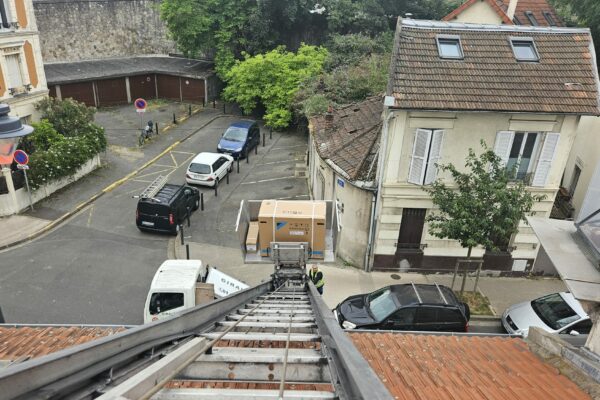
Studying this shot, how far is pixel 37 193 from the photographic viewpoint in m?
18.0

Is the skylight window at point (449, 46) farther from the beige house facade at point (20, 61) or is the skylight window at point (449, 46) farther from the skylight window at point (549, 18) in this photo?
the beige house facade at point (20, 61)

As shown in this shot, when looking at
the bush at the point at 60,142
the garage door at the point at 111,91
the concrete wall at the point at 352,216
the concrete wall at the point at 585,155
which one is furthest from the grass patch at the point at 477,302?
the garage door at the point at 111,91

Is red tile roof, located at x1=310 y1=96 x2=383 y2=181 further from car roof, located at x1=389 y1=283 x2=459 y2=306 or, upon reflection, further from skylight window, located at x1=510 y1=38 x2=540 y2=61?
skylight window, located at x1=510 y1=38 x2=540 y2=61

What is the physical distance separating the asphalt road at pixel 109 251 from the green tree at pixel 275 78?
5920 mm

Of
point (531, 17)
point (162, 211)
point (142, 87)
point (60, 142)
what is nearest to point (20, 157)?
point (60, 142)

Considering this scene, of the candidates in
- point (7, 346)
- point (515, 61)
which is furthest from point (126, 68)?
point (7, 346)

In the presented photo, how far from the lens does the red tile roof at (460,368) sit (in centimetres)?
484

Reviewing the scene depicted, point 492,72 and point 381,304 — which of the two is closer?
point 381,304

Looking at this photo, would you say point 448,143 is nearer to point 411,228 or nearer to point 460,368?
point 411,228

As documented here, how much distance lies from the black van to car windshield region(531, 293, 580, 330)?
11549mm

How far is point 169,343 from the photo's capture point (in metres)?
3.77

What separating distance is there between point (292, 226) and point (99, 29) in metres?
31.4

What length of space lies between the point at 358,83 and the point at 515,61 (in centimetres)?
962

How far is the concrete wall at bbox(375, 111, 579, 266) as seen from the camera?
1309cm
